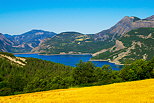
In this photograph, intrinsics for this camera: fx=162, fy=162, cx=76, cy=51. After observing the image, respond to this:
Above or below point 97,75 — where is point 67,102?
above

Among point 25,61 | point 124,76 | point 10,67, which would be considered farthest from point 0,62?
point 124,76

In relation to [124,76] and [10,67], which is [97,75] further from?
[10,67]

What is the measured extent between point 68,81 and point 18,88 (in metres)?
27.1

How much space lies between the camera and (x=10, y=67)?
469ft

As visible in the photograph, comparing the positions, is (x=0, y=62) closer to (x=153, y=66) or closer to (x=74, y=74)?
(x=74, y=74)

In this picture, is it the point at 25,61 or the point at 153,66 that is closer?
the point at 153,66

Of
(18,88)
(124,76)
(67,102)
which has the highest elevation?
(67,102)

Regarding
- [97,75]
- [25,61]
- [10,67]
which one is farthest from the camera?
[25,61]

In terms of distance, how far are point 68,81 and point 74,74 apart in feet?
26.0

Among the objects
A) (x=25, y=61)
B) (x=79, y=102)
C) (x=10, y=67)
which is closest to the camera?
(x=79, y=102)

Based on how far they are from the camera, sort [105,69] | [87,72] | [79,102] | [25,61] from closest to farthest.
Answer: [79,102], [87,72], [105,69], [25,61]

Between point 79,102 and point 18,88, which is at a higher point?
point 79,102

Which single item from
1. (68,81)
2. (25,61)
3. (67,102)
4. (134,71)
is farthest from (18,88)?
(25,61)

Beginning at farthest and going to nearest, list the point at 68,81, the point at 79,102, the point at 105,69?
the point at 105,69, the point at 68,81, the point at 79,102
